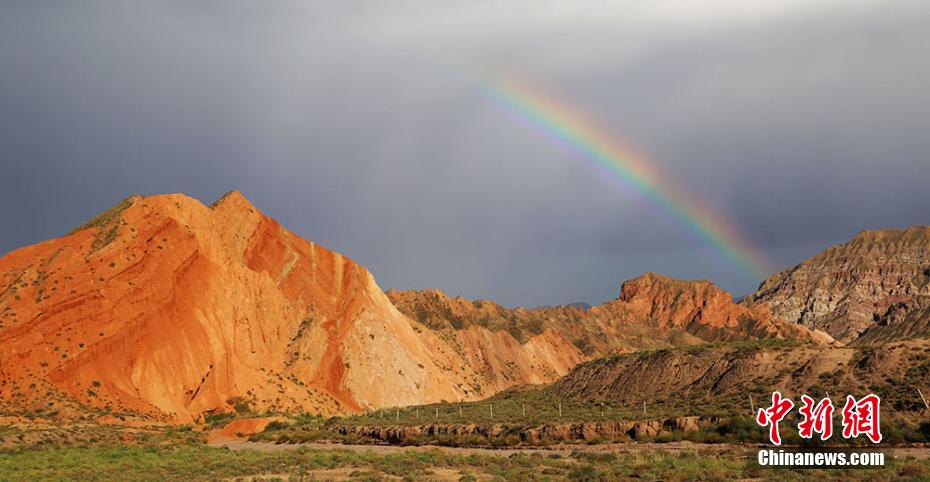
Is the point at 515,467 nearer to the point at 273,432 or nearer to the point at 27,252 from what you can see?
the point at 273,432

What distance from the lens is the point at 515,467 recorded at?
121ft

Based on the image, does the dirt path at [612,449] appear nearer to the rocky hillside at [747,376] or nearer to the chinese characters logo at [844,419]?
the chinese characters logo at [844,419]

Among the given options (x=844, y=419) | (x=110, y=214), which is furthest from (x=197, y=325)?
(x=844, y=419)

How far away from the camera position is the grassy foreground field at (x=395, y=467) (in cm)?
3053

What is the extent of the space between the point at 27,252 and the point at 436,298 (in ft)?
272

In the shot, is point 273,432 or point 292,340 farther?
point 292,340

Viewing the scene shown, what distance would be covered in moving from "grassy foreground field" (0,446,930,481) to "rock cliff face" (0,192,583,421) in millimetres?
18992

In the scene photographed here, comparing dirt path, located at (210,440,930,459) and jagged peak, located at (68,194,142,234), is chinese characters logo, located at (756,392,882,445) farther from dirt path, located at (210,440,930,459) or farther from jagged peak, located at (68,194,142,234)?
jagged peak, located at (68,194,142,234)

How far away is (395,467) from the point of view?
38.5m

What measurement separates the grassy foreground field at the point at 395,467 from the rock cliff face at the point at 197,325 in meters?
19.0

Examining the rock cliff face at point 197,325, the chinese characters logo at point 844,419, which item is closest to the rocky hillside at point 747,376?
the chinese characters logo at point 844,419

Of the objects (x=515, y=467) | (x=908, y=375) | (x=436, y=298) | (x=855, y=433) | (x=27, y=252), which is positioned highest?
(x=436, y=298)

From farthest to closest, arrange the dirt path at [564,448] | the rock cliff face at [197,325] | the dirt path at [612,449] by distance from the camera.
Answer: the rock cliff face at [197,325] < the dirt path at [564,448] < the dirt path at [612,449]

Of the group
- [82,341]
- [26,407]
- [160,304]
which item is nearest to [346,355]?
[160,304]
